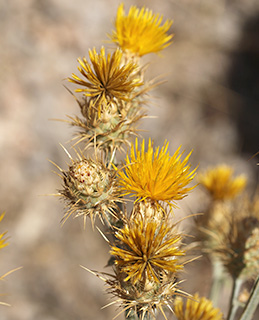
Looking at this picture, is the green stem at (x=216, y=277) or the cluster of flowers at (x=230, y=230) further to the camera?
the green stem at (x=216, y=277)

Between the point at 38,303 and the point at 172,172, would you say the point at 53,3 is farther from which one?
the point at 172,172

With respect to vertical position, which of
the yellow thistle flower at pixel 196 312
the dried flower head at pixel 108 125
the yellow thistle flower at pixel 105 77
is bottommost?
the yellow thistle flower at pixel 196 312

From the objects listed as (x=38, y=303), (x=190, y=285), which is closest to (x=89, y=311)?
(x=38, y=303)

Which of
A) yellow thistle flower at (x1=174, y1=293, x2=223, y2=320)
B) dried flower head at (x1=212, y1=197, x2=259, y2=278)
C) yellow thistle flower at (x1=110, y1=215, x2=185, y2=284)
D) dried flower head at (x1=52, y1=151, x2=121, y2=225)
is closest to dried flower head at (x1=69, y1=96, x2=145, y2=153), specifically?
dried flower head at (x1=52, y1=151, x2=121, y2=225)

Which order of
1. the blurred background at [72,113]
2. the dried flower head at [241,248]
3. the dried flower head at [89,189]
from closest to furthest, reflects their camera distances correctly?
the dried flower head at [89,189]
the dried flower head at [241,248]
the blurred background at [72,113]

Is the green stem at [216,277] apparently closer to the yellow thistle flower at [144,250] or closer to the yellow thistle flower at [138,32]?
the yellow thistle flower at [144,250]

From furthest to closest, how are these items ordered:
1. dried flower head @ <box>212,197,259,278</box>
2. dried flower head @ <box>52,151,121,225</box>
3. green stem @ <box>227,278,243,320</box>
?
dried flower head @ <box>212,197,259,278</box> < green stem @ <box>227,278,243,320</box> < dried flower head @ <box>52,151,121,225</box>

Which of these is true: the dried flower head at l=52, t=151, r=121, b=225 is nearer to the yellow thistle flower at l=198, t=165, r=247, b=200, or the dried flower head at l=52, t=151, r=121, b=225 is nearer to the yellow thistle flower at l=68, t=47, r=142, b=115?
the yellow thistle flower at l=68, t=47, r=142, b=115

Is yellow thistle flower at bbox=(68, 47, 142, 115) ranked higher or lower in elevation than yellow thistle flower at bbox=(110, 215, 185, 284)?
higher

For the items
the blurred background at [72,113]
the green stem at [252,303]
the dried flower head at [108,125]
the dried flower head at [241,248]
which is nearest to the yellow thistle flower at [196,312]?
the green stem at [252,303]
